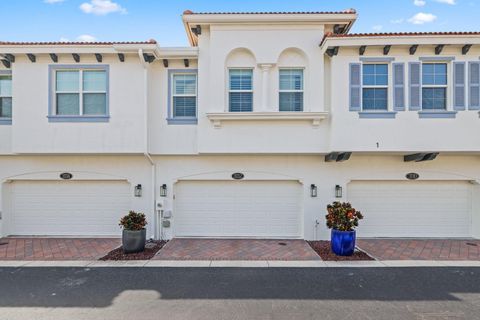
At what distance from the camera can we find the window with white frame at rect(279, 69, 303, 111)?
349 inches

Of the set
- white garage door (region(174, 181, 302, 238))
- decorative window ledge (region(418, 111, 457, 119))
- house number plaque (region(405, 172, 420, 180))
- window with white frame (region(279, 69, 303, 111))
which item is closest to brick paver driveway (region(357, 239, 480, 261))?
house number plaque (region(405, 172, 420, 180))

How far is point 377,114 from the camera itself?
8375 millimetres

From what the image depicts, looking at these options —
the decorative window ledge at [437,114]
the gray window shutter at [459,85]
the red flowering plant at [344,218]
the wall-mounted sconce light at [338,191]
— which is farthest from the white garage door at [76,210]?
the gray window shutter at [459,85]

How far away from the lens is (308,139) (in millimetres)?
8656

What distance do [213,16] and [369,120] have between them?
19.4 feet

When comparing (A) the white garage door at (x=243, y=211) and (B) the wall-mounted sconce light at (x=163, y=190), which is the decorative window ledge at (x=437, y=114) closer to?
(A) the white garage door at (x=243, y=211)

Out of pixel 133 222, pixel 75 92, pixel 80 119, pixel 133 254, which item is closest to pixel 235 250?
pixel 133 254

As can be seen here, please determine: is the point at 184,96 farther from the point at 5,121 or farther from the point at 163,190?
the point at 5,121

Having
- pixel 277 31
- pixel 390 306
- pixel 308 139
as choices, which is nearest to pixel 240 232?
pixel 308 139

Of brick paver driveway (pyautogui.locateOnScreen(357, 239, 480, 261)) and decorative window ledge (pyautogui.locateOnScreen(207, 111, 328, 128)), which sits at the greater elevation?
decorative window ledge (pyautogui.locateOnScreen(207, 111, 328, 128))

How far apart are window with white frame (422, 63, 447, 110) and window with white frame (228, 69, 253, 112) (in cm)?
550

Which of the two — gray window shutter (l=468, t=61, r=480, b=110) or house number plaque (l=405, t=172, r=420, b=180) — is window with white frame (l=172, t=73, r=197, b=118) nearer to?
house number plaque (l=405, t=172, r=420, b=180)

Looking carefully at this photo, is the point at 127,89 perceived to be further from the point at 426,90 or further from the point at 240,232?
the point at 426,90

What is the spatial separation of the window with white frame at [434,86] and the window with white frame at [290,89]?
385cm
